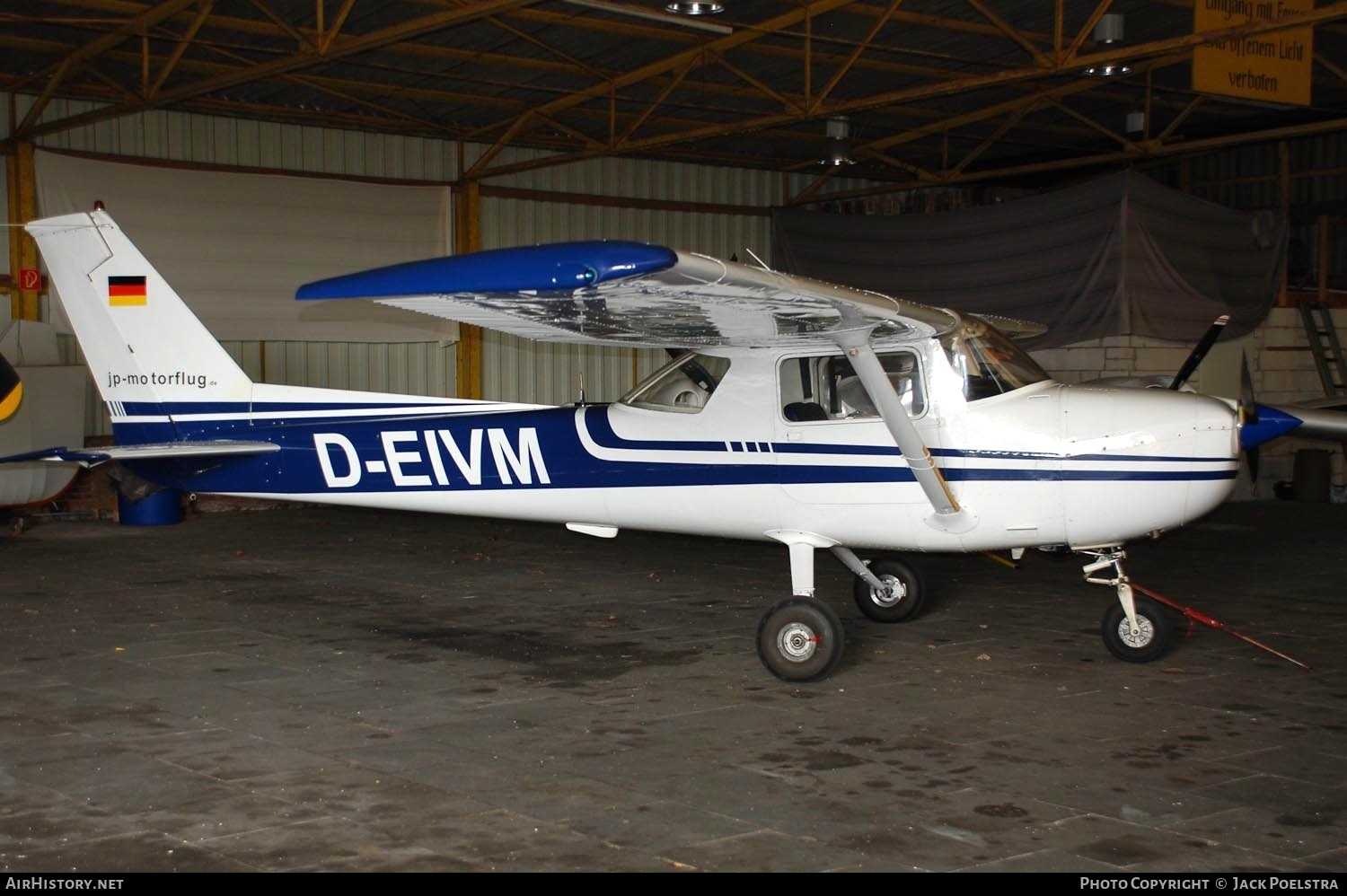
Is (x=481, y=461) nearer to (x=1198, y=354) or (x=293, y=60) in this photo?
(x=293, y=60)

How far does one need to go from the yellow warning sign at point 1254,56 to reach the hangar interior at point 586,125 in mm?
26

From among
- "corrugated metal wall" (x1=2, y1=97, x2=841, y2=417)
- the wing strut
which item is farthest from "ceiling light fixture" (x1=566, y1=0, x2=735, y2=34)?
"corrugated metal wall" (x1=2, y1=97, x2=841, y2=417)

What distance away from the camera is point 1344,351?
18844mm

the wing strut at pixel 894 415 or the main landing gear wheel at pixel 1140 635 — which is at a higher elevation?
the wing strut at pixel 894 415

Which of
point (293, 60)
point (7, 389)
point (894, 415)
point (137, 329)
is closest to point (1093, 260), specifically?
point (293, 60)

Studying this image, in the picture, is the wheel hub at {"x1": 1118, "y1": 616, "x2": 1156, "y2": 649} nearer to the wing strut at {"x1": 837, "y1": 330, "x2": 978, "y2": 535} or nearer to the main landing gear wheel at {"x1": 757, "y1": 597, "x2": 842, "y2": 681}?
the wing strut at {"x1": 837, "y1": 330, "x2": 978, "y2": 535}

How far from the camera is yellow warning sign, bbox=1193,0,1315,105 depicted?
1048cm

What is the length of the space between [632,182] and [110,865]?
16686mm

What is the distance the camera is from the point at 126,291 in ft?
29.6

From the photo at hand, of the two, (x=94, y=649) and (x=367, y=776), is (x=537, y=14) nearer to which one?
(x=94, y=649)

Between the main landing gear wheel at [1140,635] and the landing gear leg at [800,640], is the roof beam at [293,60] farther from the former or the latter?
the main landing gear wheel at [1140,635]

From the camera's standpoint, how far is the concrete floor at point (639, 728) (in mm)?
4844

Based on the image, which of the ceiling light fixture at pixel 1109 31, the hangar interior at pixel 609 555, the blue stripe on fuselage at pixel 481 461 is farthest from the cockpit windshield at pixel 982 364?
the ceiling light fixture at pixel 1109 31
